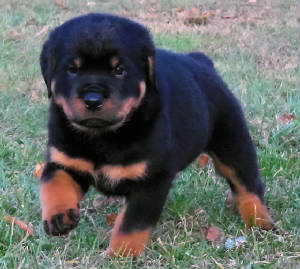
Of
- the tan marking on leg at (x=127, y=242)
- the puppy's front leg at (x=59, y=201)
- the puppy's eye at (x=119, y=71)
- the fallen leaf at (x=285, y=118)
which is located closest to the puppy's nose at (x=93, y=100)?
the puppy's eye at (x=119, y=71)

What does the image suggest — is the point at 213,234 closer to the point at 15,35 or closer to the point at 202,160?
the point at 202,160

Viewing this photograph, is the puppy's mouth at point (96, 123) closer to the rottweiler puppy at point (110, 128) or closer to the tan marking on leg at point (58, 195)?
the rottweiler puppy at point (110, 128)

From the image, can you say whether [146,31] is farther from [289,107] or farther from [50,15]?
[50,15]

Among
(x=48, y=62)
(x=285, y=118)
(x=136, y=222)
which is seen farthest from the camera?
(x=285, y=118)

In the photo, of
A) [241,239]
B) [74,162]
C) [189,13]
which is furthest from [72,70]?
[189,13]

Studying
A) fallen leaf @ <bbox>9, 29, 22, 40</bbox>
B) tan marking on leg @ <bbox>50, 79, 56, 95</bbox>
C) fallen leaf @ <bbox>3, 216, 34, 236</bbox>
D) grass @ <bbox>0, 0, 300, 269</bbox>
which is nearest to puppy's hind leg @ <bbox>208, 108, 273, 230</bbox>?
grass @ <bbox>0, 0, 300, 269</bbox>

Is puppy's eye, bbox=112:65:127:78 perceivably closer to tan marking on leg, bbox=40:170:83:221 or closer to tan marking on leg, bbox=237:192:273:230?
tan marking on leg, bbox=40:170:83:221
